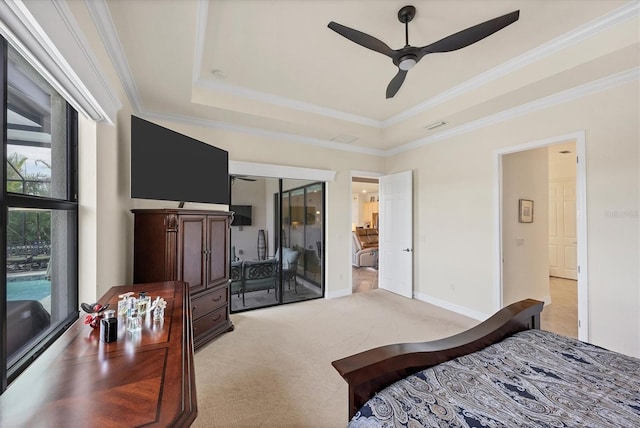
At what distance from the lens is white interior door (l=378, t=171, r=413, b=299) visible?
4.47 meters

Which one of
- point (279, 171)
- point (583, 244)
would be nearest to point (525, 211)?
point (583, 244)

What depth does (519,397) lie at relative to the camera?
1.09m

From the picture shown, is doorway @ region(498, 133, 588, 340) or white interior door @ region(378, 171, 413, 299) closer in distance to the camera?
doorway @ region(498, 133, 588, 340)

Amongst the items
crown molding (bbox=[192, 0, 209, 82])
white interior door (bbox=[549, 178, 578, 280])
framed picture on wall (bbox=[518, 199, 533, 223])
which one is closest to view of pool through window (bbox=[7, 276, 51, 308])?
crown molding (bbox=[192, 0, 209, 82])

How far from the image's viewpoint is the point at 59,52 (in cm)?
123

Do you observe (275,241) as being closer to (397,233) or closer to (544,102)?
(397,233)

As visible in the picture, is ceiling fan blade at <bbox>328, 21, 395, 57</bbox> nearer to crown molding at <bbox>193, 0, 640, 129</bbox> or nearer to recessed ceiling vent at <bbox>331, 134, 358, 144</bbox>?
crown molding at <bbox>193, 0, 640, 129</bbox>

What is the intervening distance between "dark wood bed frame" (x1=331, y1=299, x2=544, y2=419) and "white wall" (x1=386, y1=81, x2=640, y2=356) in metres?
1.66

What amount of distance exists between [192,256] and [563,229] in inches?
283

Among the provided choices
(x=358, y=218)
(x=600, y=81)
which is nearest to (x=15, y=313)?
(x=600, y=81)

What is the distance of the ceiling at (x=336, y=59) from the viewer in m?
2.02

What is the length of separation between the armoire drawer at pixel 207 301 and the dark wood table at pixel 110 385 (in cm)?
137

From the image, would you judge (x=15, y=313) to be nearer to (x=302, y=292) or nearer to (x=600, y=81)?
(x=302, y=292)

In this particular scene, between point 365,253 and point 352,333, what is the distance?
13.1 feet
